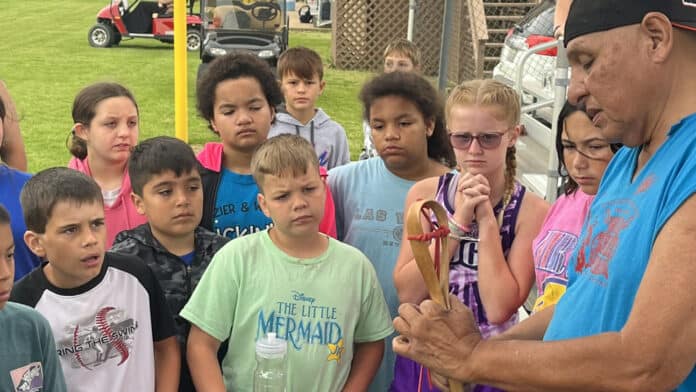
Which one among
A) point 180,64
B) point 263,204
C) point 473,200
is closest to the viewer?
point 473,200

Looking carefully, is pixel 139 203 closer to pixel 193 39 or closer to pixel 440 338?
pixel 440 338

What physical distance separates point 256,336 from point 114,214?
1200 millimetres

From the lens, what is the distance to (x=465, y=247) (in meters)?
3.19

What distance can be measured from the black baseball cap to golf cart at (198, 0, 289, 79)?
A: 660 inches

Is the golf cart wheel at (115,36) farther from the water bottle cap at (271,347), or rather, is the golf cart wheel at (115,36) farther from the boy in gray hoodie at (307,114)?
the water bottle cap at (271,347)

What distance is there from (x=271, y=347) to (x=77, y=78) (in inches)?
640

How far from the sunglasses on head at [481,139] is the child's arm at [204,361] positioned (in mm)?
1184

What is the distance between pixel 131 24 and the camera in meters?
24.3

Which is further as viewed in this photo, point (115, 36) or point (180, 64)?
point (115, 36)

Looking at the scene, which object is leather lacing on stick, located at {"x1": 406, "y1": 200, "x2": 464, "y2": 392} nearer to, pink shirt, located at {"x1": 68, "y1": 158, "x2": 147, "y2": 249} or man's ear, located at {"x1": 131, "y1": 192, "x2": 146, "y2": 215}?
man's ear, located at {"x1": 131, "y1": 192, "x2": 146, "y2": 215}

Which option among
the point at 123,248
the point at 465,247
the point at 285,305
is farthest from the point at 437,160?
the point at 123,248

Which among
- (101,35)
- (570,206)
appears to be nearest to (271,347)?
(570,206)

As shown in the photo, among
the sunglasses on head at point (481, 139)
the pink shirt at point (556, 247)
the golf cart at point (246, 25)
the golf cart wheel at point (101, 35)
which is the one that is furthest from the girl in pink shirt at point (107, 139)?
the golf cart wheel at point (101, 35)

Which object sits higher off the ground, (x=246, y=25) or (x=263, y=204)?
(x=263, y=204)
